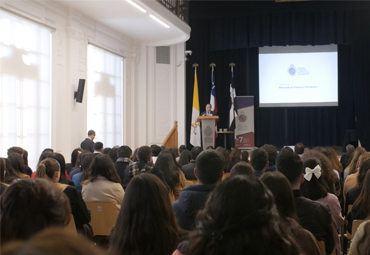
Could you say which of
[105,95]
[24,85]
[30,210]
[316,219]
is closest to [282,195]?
[316,219]

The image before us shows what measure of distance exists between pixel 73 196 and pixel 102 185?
2.19 feet

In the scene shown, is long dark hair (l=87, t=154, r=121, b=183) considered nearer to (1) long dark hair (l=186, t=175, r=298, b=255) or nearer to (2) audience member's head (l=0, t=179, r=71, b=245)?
(2) audience member's head (l=0, t=179, r=71, b=245)

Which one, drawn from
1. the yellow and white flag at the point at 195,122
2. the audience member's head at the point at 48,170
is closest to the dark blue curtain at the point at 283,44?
the yellow and white flag at the point at 195,122

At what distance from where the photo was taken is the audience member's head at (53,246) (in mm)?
589

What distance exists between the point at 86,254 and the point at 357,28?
44.3 ft

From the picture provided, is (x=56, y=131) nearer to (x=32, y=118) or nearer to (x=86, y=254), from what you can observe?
(x=32, y=118)

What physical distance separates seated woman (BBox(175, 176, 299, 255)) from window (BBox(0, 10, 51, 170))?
671 centimetres

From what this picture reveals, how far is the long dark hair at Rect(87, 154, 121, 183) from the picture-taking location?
11.5 feet

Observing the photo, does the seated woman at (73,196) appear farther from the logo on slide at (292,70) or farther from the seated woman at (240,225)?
the logo on slide at (292,70)

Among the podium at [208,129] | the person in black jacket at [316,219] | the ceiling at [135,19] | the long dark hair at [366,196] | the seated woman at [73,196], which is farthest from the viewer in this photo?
the podium at [208,129]

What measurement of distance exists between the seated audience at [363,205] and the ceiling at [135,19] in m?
6.79

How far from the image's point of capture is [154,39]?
39.1ft

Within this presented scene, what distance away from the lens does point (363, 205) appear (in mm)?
2791

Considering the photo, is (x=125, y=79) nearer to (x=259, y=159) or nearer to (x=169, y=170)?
(x=169, y=170)
